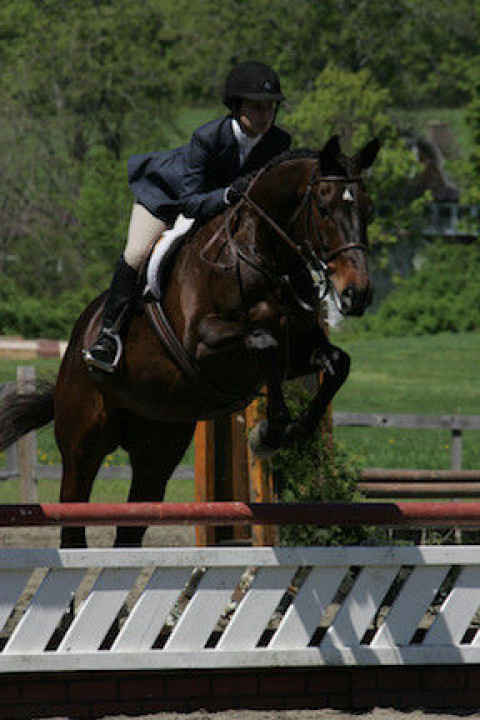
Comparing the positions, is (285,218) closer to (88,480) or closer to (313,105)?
(88,480)

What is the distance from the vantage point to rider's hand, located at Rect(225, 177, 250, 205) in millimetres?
4809

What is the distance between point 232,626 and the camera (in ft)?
14.4

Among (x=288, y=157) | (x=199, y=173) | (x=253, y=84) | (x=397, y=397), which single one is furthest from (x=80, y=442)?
(x=397, y=397)

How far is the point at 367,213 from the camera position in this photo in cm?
440

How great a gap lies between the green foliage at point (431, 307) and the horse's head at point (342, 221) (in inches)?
1107

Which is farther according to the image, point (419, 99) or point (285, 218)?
point (419, 99)

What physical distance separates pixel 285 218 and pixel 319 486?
170cm

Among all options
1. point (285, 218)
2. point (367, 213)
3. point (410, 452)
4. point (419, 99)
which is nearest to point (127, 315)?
point (285, 218)

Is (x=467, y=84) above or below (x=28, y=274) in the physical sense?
above

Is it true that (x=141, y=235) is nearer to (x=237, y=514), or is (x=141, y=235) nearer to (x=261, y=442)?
(x=261, y=442)

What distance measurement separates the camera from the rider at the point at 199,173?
4.78 m

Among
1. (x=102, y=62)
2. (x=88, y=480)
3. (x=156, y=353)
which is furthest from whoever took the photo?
(x=102, y=62)

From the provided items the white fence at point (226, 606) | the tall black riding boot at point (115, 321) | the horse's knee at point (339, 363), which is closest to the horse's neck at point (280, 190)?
the horse's knee at point (339, 363)

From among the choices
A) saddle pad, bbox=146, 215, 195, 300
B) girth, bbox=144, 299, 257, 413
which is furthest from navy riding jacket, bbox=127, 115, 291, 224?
girth, bbox=144, 299, 257, 413
